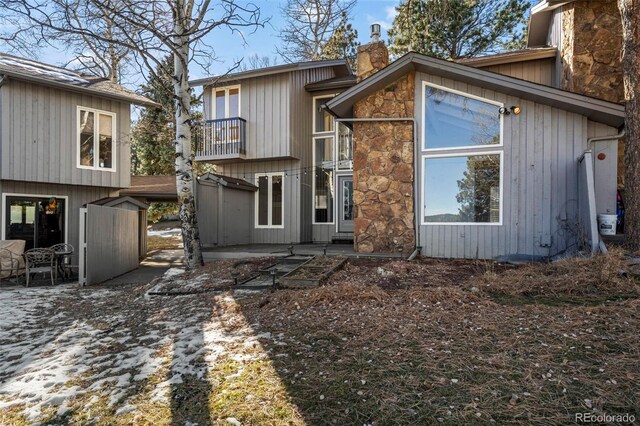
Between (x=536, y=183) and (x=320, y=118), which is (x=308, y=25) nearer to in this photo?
(x=320, y=118)

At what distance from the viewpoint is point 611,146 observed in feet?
20.5

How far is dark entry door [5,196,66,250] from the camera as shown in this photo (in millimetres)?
9317

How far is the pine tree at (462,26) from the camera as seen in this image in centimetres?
1556

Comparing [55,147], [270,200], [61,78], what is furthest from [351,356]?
[61,78]

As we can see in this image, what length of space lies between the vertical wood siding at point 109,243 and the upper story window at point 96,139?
195 cm

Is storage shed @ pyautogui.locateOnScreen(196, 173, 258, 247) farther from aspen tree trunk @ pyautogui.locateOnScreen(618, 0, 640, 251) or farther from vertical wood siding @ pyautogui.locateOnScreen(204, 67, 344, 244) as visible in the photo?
aspen tree trunk @ pyautogui.locateOnScreen(618, 0, 640, 251)

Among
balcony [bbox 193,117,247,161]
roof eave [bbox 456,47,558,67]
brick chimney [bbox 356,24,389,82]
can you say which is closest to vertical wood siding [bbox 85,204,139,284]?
balcony [bbox 193,117,247,161]

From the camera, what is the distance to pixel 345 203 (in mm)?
11383

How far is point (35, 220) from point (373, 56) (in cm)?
979

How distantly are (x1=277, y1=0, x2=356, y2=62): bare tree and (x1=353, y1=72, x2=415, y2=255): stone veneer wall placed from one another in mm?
12594

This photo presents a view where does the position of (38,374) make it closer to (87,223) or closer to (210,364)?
(210,364)

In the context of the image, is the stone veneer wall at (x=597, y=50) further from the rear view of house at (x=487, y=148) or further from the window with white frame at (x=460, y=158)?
the window with white frame at (x=460, y=158)

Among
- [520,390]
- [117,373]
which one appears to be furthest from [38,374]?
[520,390]

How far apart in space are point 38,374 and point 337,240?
8.96 m
